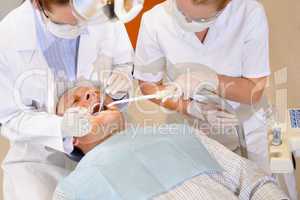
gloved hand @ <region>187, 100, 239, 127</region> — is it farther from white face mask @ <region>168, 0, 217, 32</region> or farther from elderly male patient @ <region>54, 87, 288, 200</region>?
white face mask @ <region>168, 0, 217, 32</region>

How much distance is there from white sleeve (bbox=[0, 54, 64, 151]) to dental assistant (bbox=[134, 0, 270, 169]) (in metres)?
0.31

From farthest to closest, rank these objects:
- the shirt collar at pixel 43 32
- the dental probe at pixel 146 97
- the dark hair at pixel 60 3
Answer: the dental probe at pixel 146 97
the shirt collar at pixel 43 32
the dark hair at pixel 60 3

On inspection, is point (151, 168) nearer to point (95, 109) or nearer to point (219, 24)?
point (95, 109)

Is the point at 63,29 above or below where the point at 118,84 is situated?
above

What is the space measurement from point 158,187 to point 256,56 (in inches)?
19.0

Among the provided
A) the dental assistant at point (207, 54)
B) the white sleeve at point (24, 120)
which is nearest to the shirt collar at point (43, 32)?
the white sleeve at point (24, 120)

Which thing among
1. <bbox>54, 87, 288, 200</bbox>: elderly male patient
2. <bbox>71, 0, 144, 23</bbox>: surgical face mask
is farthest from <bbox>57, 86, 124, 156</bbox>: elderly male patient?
<bbox>71, 0, 144, 23</bbox>: surgical face mask

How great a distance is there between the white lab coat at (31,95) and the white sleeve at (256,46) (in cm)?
36

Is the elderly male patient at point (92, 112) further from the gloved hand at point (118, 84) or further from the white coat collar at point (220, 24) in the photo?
the white coat collar at point (220, 24)

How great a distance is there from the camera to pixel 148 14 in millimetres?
1400

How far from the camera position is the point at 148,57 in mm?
1458

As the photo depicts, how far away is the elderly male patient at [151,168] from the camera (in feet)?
4.15

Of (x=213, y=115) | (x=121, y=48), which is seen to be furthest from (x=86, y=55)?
(x=213, y=115)

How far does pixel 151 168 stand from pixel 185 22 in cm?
43
